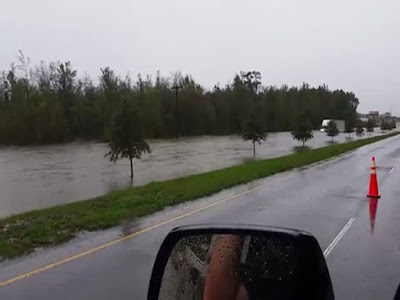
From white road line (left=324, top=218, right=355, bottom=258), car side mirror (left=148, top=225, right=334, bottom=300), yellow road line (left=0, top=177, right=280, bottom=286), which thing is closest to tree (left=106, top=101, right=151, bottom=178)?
yellow road line (left=0, top=177, right=280, bottom=286)

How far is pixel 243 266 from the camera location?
8.38 feet

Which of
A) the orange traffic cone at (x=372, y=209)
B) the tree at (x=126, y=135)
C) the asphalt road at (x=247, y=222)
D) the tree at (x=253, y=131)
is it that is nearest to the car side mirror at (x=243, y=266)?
the asphalt road at (x=247, y=222)

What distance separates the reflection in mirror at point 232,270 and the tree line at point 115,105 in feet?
161

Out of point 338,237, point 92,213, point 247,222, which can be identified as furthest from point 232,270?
point 92,213

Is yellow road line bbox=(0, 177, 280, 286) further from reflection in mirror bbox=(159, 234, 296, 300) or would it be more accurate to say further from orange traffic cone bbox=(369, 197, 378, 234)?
reflection in mirror bbox=(159, 234, 296, 300)

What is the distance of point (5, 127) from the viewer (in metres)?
70.8

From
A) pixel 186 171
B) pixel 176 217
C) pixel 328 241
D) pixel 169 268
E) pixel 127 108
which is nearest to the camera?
pixel 169 268

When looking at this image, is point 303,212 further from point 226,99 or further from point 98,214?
point 226,99

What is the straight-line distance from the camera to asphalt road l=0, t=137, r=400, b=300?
250 inches

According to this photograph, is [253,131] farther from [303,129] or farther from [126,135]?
[126,135]

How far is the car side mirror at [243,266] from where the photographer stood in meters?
2.48

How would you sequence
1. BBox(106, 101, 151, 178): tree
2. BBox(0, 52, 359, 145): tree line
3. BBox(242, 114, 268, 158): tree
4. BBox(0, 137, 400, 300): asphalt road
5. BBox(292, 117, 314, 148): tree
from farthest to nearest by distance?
BBox(0, 52, 359, 145): tree line → BBox(292, 117, 314, 148): tree → BBox(242, 114, 268, 158): tree → BBox(106, 101, 151, 178): tree → BBox(0, 137, 400, 300): asphalt road

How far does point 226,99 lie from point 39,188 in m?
96.6

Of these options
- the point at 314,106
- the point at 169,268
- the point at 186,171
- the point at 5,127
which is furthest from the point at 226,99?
the point at 169,268
